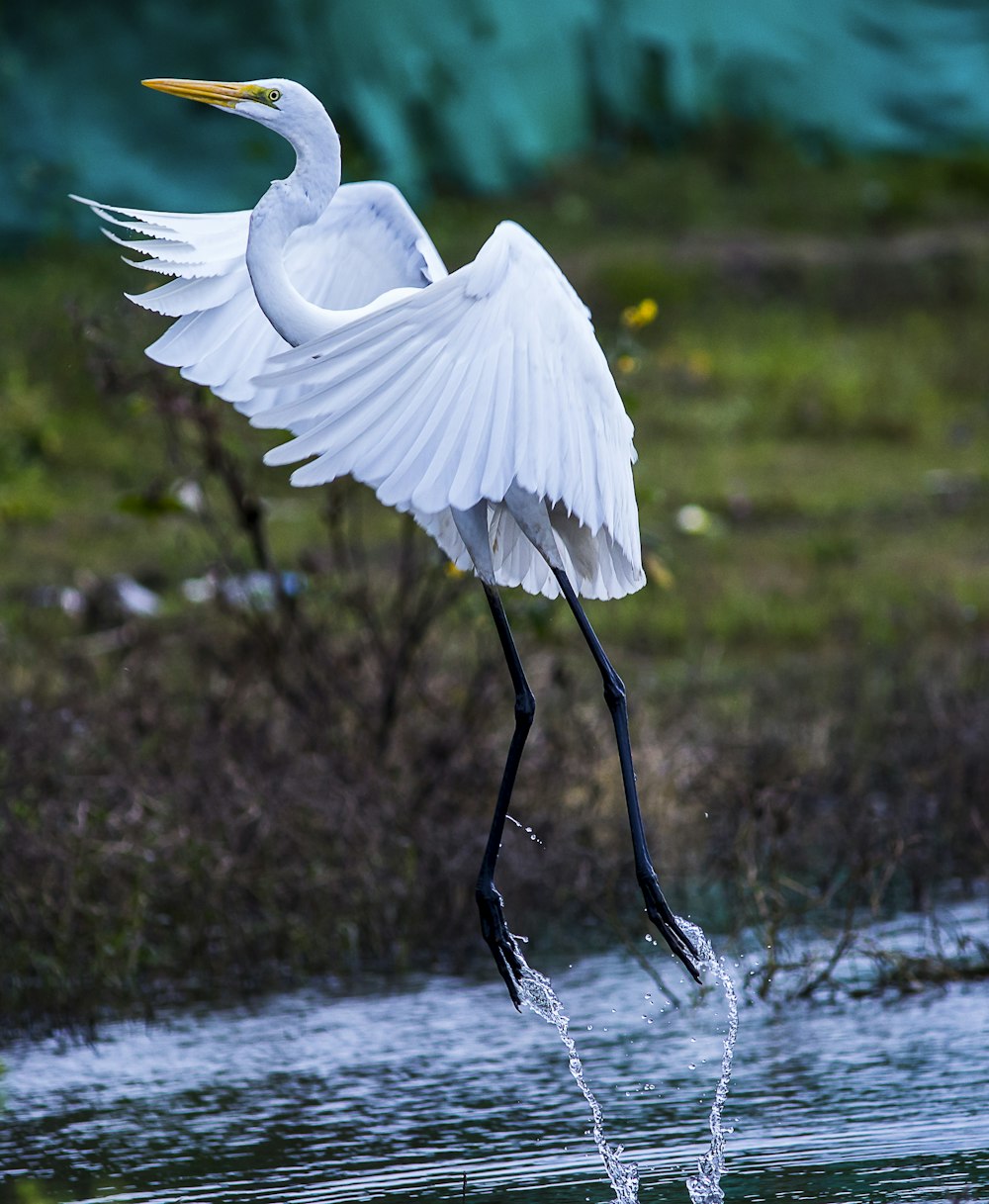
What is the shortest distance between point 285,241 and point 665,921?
65.5 inches

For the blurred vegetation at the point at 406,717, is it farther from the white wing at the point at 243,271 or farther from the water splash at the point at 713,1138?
the white wing at the point at 243,271

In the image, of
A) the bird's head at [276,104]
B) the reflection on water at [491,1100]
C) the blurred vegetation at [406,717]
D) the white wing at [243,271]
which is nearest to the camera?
the reflection on water at [491,1100]

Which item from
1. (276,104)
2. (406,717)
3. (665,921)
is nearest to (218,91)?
(276,104)

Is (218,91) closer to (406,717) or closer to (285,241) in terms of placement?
(285,241)

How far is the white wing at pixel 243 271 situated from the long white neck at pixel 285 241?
0.29 metres

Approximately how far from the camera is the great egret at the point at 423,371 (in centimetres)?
378

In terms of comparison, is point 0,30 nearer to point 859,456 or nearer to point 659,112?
point 659,112

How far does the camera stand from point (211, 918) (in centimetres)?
539

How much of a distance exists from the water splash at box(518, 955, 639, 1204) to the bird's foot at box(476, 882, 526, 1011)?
0.06ft

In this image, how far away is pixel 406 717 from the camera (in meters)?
6.36

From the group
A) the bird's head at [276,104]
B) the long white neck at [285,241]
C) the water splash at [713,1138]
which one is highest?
the bird's head at [276,104]

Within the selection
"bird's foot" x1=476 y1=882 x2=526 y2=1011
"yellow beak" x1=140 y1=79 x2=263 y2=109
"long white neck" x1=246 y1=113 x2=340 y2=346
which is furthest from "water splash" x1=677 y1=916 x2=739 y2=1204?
"yellow beak" x1=140 y1=79 x2=263 y2=109

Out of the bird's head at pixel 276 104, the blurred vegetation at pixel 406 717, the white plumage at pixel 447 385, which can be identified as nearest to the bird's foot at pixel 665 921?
the blurred vegetation at pixel 406 717

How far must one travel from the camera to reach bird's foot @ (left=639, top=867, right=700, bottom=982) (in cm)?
436
